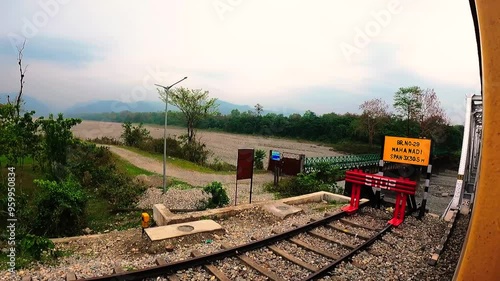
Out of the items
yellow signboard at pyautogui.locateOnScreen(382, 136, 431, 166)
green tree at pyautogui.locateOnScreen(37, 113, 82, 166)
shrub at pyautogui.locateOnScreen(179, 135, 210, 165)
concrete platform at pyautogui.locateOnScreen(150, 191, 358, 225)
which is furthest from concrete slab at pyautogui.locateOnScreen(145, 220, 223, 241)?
shrub at pyautogui.locateOnScreen(179, 135, 210, 165)

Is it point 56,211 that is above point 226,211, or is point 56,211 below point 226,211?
below

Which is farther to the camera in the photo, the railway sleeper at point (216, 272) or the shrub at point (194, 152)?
the shrub at point (194, 152)

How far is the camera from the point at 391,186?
675 centimetres

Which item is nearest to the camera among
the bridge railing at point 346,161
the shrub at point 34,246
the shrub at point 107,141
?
the shrub at point 34,246

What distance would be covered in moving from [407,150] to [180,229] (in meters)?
5.33

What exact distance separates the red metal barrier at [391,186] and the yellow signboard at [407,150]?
70cm

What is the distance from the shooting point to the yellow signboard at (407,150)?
695 centimetres

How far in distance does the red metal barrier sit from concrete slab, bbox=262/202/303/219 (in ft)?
4.41

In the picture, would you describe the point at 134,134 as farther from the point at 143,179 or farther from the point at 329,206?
the point at 329,206

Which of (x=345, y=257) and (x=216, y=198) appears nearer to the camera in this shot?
(x=345, y=257)

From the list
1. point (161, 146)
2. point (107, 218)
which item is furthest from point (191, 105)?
point (107, 218)

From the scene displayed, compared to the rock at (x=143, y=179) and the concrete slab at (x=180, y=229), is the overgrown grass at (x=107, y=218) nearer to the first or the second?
the concrete slab at (x=180, y=229)

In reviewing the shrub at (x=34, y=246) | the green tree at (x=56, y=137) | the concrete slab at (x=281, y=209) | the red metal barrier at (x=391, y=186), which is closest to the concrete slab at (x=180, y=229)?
the shrub at (x=34, y=246)

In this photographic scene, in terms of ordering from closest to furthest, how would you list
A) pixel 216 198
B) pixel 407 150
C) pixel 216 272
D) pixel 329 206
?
pixel 216 272 → pixel 407 150 → pixel 329 206 → pixel 216 198
